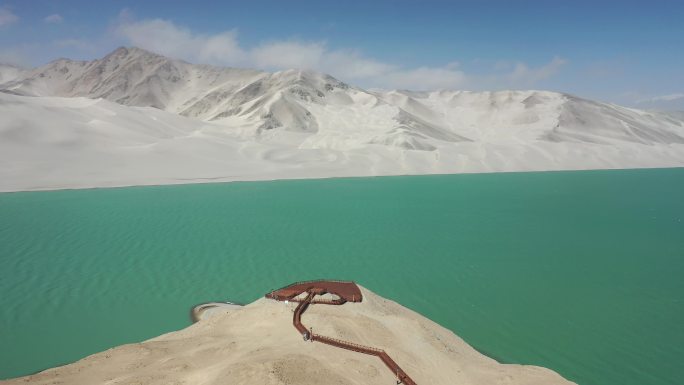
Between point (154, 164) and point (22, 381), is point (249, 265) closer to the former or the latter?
point (22, 381)

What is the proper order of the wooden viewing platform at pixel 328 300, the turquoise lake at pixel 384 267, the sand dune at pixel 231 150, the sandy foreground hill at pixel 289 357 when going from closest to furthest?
the sandy foreground hill at pixel 289 357
the wooden viewing platform at pixel 328 300
the turquoise lake at pixel 384 267
the sand dune at pixel 231 150

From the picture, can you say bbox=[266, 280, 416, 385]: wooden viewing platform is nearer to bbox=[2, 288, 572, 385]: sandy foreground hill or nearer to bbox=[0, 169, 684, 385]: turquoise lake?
bbox=[2, 288, 572, 385]: sandy foreground hill

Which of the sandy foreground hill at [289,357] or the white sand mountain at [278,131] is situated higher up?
the white sand mountain at [278,131]

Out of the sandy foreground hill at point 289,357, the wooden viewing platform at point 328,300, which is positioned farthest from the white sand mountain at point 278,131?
the sandy foreground hill at point 289,357

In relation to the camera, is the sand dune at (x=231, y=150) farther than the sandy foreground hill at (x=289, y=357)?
Yes

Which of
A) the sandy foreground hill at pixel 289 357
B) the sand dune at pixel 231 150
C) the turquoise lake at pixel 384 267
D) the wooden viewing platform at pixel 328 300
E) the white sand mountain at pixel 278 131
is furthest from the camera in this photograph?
the white sand mountain at pixel 278 131

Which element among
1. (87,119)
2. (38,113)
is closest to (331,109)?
(87,119)

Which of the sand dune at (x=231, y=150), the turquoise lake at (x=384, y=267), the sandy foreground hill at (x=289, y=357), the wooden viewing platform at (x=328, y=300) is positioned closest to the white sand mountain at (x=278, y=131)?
the sand dune at (x=231, y=150)

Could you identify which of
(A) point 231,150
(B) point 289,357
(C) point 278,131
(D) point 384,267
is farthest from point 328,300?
(C) point 278,131

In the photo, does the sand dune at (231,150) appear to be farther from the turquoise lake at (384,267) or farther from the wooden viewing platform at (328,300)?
the wooden viewing platform at (328,300)
